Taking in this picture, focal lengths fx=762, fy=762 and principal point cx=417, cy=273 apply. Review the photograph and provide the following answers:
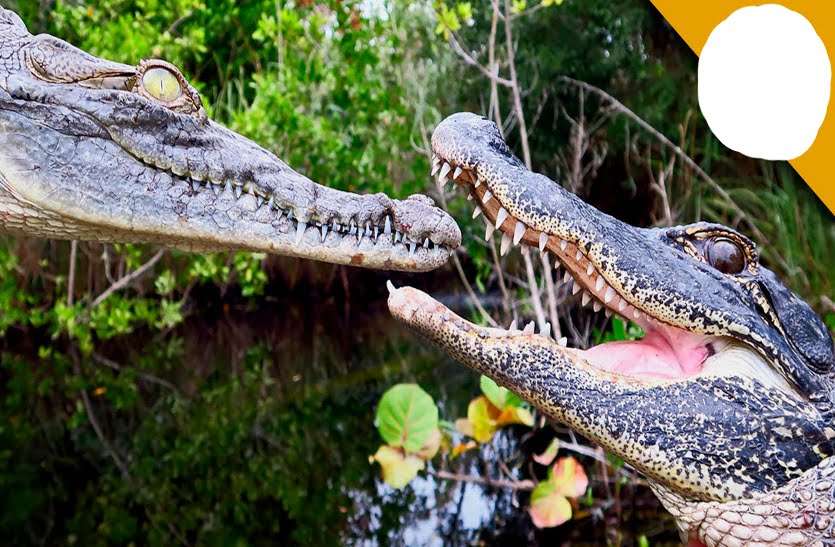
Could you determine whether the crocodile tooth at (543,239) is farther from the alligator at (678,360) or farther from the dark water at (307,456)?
the dark water at (307,456)

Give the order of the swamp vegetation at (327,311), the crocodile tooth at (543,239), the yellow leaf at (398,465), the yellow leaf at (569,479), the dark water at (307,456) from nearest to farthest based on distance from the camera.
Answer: the crocodile tooth at (543,239) → the yellow leaf at (569,479) → the yellow leaf at (398,465) → the dark water at (307,456) → the swamp vegetation at (327,311)

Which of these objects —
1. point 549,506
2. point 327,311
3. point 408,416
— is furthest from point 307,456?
point 327,311

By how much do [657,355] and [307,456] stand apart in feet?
10.2

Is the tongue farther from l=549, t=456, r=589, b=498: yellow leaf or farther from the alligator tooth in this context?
l=549, t=456, r=589, b=498: yellow leaf

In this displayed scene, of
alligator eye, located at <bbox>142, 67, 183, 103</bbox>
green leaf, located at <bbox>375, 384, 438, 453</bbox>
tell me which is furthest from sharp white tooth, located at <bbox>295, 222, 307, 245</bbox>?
green leaf, located at <bbox>375, 384, 438, 453</bbox>

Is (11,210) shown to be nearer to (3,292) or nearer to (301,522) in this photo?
(301,522)

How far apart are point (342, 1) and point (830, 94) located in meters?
3.41

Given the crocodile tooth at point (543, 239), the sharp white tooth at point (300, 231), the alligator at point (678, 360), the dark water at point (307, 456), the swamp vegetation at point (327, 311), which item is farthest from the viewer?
the swamp vegetation at point (327, 311)

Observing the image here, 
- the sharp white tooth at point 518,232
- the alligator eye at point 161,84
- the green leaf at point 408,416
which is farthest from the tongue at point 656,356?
the green leaf at point 408,416

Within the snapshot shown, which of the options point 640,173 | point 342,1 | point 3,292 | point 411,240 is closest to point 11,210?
point 411,240

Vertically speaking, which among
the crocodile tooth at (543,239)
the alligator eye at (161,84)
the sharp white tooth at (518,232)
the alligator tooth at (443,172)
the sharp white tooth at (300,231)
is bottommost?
the crocodile tooth at (543,239)

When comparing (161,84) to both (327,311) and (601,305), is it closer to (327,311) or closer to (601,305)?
(601,305)

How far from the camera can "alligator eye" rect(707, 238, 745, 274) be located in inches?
71.2

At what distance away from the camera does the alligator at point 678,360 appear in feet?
5.33
